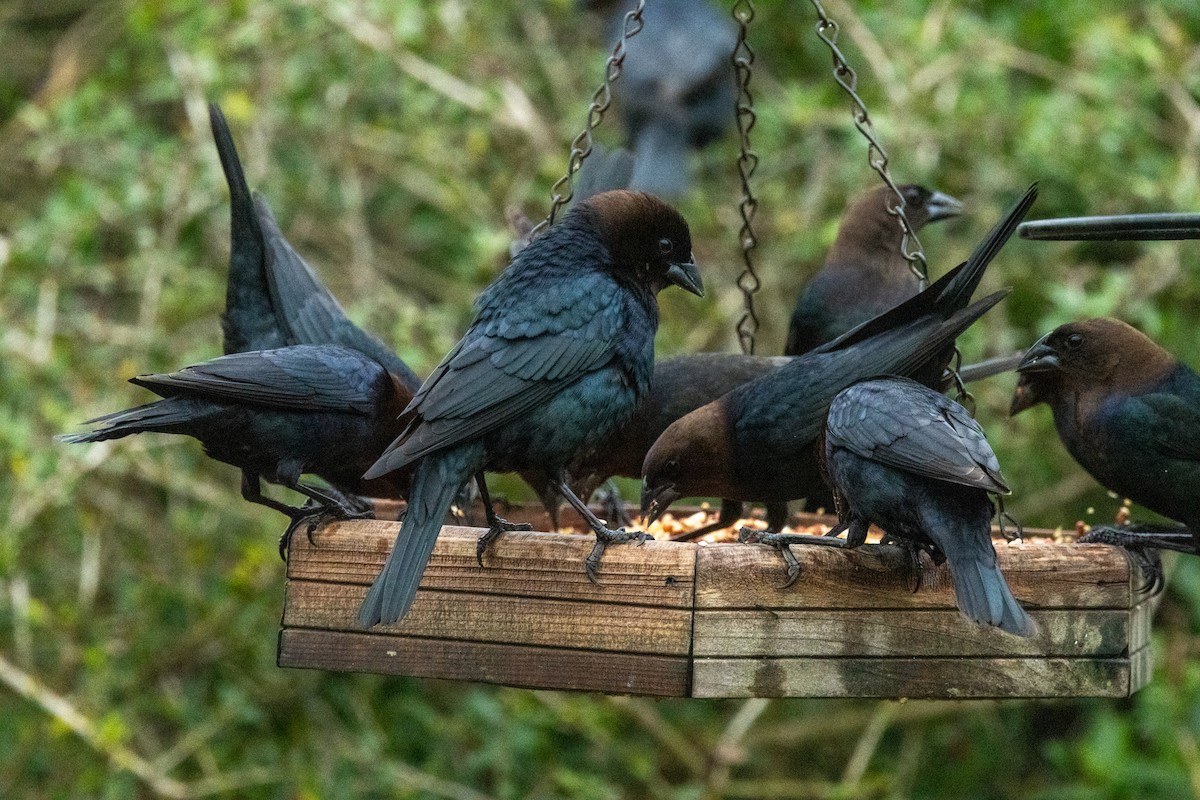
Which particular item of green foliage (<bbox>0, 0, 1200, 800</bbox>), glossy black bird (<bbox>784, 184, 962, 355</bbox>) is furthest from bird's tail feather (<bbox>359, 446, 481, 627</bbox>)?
green foliage (<bbox>0, 0, 1200, 800</bbox>)

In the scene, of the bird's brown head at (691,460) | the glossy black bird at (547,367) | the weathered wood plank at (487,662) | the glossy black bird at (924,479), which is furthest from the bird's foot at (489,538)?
the bird's brown head at (691,460)

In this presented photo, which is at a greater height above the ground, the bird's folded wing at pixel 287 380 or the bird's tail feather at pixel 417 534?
the bird's folded wing at pixel 287 380

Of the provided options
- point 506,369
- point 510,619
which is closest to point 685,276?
point 506,369

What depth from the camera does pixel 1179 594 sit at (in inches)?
257

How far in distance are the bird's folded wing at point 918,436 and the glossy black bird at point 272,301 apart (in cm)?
159

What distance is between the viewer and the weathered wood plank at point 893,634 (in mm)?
2982

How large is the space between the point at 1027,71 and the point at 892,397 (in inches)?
159

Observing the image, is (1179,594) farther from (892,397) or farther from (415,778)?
(892,397)

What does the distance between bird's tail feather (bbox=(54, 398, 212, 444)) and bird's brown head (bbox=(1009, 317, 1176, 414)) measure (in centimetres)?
236

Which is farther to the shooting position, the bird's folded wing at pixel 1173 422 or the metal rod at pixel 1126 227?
the bird's folded wing at pixel 1173 422

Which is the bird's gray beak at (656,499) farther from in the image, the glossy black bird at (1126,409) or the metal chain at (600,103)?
the glossy black bird at (1126,409)

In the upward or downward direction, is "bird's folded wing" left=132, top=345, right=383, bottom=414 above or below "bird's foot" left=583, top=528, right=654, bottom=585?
above

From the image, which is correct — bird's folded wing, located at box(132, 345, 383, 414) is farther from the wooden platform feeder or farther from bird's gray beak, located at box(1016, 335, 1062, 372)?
bird's gray beak, located at box(1016, 335, 1062, 372)

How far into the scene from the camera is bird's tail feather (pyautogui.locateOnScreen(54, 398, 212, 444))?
3.51 metres
